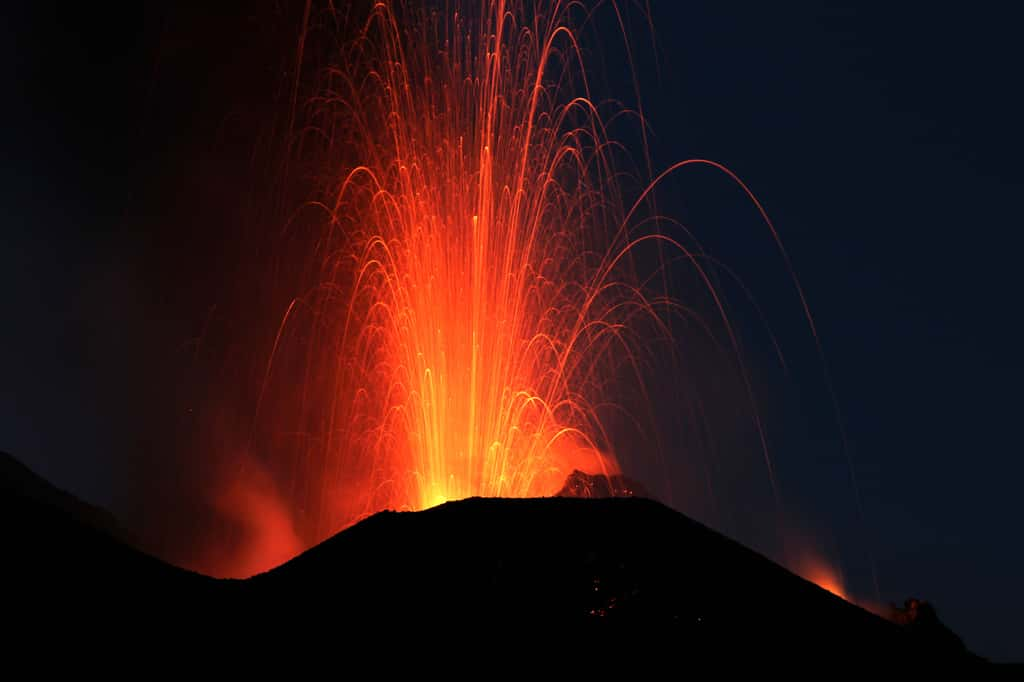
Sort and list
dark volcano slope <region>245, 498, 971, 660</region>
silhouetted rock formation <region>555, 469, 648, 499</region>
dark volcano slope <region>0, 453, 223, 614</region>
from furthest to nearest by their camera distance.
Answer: silhouetted rock formation <region>555, 469, 648, 499</region>
dark volcano slope <region>245, 498, 971, 660</region>
dark volcano slope <region>0, 453, 223, 614</region>

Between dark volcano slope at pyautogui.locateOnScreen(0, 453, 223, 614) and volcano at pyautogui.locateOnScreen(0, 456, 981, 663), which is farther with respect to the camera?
volcano at pyautogui.locateOnScreen(0, 456, 981, 663)

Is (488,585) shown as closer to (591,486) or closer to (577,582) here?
(577,582)

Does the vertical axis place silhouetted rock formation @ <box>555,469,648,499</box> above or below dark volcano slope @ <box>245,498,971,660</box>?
above

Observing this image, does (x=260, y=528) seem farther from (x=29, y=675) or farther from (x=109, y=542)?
(x=29, y=675)

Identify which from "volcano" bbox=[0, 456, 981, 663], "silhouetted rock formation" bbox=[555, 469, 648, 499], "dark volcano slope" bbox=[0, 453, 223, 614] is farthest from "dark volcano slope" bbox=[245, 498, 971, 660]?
"silhouetted rock formation" bbox=[555, 469, 648, 499]

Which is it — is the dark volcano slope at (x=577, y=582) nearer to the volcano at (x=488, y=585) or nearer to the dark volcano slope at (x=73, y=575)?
the volcano at (x=488, y=585)

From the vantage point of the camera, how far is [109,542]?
19.4 metres

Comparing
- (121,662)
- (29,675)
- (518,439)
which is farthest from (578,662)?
(518,439)

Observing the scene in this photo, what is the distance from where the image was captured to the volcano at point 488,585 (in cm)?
1745

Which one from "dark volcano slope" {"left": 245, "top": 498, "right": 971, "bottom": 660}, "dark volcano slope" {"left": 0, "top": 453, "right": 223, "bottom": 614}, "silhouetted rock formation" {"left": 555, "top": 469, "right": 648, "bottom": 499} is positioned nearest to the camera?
"dark volcano slope" {"left": 0, "top": 453, "right": 223, "bottom": 614}

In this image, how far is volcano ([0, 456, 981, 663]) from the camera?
17453 millimetres

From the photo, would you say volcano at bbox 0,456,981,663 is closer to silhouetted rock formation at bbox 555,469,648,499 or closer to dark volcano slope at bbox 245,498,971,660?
dark volcano slope at bbox 245,498,971,660

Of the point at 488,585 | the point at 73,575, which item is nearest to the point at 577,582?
the point at 488,585

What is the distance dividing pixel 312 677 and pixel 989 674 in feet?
44.9
